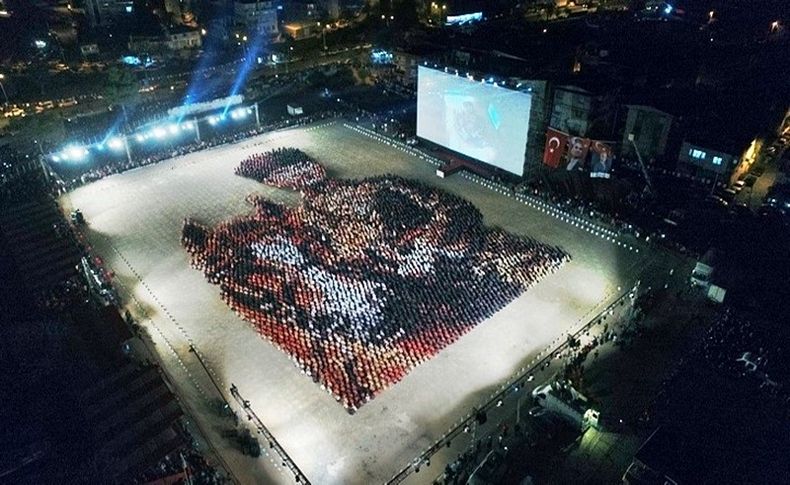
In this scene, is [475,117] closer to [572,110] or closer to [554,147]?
[554,147]

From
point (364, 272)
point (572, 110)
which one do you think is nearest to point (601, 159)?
point (572, 110)

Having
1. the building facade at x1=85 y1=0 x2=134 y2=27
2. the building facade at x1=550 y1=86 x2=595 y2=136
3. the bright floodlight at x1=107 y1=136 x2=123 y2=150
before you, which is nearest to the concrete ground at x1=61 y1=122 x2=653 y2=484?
the bright floodlight at x1=107 y1=136 x2=123 y2=150

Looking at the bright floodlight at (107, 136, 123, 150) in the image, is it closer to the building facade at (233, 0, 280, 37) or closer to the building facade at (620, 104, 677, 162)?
the building facade at (233, 0, 280, 37)

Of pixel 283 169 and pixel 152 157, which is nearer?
pixel 283 169

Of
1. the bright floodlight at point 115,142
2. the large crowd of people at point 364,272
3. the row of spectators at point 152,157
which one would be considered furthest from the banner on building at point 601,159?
the bright floodlight at point 115,142

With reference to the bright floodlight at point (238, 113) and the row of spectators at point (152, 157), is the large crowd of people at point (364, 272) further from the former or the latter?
the bright floodlight at point (238, 113)

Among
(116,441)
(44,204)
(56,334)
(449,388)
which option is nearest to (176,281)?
(56,334)
